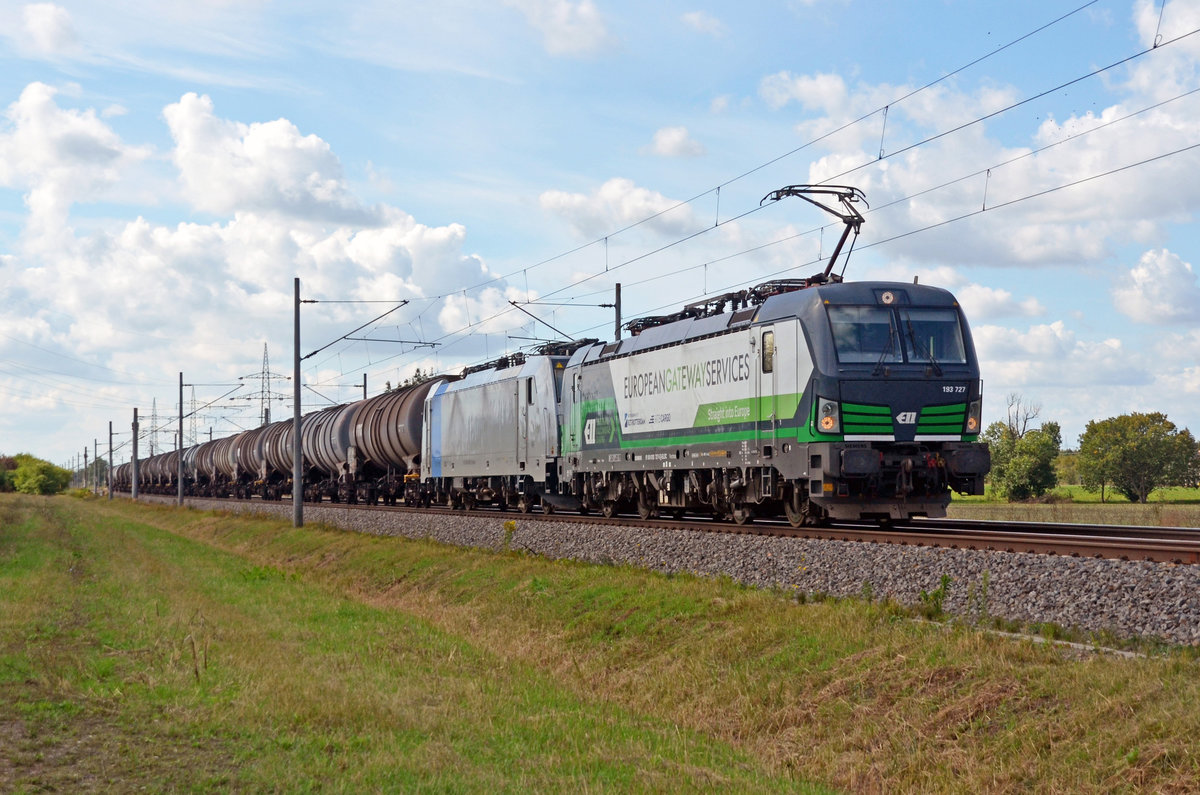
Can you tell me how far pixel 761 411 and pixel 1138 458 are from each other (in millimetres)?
76971

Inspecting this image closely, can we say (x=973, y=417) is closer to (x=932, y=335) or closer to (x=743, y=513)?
(x=932, y=335)

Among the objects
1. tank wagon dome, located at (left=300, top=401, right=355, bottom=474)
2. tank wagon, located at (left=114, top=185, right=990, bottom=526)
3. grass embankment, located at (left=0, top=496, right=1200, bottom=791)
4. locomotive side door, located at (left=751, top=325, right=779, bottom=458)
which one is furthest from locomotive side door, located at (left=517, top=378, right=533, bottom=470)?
tank wagon dome, located at (left=300, top=401, right=355, bottom=474)

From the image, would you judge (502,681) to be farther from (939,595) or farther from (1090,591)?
(1090,591)

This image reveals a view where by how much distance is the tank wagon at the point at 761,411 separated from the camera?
17.6 m

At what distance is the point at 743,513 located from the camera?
806 inches

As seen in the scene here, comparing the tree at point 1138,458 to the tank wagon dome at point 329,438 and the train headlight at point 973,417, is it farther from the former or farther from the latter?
the train headlight at point 973,417

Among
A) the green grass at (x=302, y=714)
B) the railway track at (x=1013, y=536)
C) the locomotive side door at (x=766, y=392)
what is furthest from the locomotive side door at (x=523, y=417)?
the green grass at (x=302, y=714)

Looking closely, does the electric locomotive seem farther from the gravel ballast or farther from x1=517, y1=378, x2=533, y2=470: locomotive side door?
x1=517, y1=378, x2=533, y2=470: locomotive side door

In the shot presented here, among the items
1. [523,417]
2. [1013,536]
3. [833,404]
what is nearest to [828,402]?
[833,404]

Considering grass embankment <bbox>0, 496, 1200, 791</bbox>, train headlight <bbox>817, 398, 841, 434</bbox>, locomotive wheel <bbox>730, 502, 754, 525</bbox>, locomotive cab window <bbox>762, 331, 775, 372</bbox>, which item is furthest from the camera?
locomotive wheel <bbox>730, 502, 754, 525</bbox>

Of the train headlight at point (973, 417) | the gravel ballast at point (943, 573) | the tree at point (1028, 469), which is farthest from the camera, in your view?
the tree at point (1028, 469)

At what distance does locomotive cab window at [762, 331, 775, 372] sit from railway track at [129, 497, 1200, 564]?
107 inches

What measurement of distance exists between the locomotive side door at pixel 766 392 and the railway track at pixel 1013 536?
4.94ft

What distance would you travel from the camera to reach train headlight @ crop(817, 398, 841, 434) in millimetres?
17344
